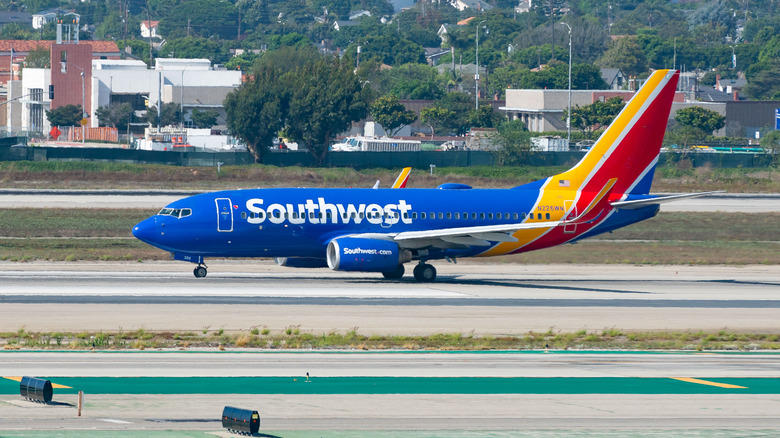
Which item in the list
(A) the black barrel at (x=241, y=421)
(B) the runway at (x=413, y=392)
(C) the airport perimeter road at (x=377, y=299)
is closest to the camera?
(A) the black barrel at (x=241, y=421)

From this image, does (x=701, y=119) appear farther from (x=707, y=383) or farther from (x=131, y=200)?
(x=707, y=383)

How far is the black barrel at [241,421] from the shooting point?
21781mm

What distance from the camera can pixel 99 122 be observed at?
554ft

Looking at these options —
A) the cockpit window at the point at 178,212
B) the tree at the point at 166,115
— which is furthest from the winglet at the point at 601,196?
the tree at the point at 166,115

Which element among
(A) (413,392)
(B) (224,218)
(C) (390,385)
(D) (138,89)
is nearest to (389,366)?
(C) (390,385)

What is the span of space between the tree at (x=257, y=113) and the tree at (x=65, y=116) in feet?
157

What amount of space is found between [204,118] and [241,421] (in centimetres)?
15181

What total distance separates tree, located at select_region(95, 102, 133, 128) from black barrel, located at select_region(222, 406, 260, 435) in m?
151

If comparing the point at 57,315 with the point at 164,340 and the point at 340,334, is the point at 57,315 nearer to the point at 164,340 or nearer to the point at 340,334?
the point at 164,340

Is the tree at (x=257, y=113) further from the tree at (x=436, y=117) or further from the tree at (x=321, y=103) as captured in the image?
the tree at (x=436, y=117)

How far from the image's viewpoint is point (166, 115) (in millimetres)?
169750

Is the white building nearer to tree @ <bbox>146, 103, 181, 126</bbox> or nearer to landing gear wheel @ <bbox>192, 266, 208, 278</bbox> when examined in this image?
tree @ <bbox>146, 103, 181, 126</bbox>

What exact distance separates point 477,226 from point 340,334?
17156 millimetres

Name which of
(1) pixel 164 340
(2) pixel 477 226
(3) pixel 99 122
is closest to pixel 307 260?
(2) pixel 477 226
